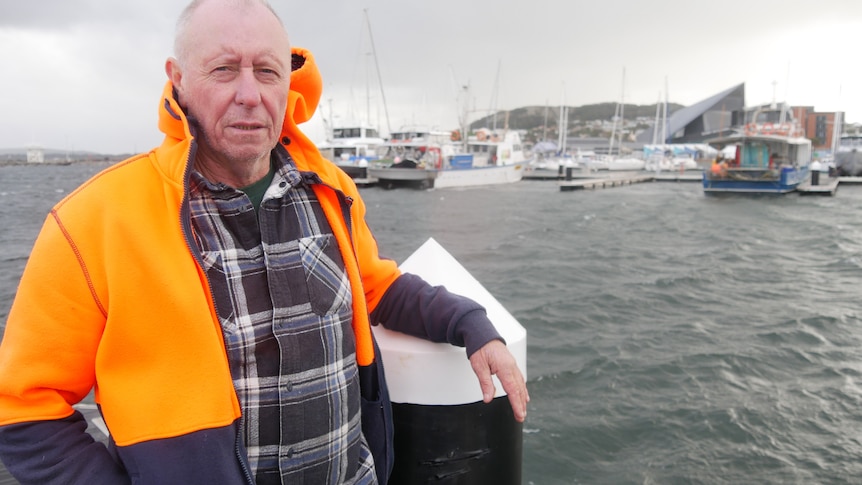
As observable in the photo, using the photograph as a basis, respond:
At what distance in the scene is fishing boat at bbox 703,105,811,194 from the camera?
25766mm

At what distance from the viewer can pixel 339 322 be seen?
144cm

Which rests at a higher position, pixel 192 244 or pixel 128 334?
pixel 192 244

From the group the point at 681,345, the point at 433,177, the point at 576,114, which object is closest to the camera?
the point at 681,345

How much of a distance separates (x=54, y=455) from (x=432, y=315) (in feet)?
2.92

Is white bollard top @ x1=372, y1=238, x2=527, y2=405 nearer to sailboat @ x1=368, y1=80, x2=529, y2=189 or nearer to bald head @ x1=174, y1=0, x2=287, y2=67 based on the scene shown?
bald head @ x1=174, y1=0, x2=287, y2=67

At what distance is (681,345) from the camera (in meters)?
6.78

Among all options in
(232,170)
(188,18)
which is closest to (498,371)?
(232,170)

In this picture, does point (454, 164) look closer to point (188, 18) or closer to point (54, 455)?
point (188, 18)

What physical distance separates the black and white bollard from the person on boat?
9 cm

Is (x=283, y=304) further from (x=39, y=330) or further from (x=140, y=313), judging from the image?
(x=39, y=330)

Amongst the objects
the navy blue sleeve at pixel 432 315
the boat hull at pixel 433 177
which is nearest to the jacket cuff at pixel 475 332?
the navy blue sleeve at pixel 432 315

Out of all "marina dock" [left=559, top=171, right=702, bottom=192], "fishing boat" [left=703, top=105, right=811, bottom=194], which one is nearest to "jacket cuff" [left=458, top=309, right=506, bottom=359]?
"fishing boat" [left=703, top=105, right=811, bottom=194]

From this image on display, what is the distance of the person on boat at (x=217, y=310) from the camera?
1108 millimetres

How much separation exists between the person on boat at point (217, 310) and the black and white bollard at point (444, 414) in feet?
0.28
